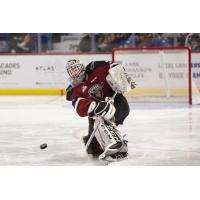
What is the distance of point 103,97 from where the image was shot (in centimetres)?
323

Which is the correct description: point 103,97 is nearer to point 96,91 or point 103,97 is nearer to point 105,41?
point 96,91

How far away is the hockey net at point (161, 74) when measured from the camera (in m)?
5.36

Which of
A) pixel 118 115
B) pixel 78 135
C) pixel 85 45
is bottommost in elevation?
pixel 78 135

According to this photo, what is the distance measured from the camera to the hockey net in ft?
17.6

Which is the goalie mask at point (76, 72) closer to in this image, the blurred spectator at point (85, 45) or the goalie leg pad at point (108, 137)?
the goalie leg pad at point (108, 137)

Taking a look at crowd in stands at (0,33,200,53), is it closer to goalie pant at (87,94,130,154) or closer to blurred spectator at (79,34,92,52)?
blurred spectator at (79,34,92,52)

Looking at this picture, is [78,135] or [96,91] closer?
[96,91]

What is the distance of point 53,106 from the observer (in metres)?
5.30

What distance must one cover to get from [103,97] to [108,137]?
8.2 inches

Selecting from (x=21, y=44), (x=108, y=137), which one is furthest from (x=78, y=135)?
(x=21, y=44)

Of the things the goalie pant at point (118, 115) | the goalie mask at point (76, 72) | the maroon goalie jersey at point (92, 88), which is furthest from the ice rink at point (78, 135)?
the goalie mask at point (76, 72)

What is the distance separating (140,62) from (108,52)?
1.28ft

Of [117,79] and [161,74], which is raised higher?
[117,79]

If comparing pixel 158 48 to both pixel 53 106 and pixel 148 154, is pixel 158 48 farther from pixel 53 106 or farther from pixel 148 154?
pixel 148 154
